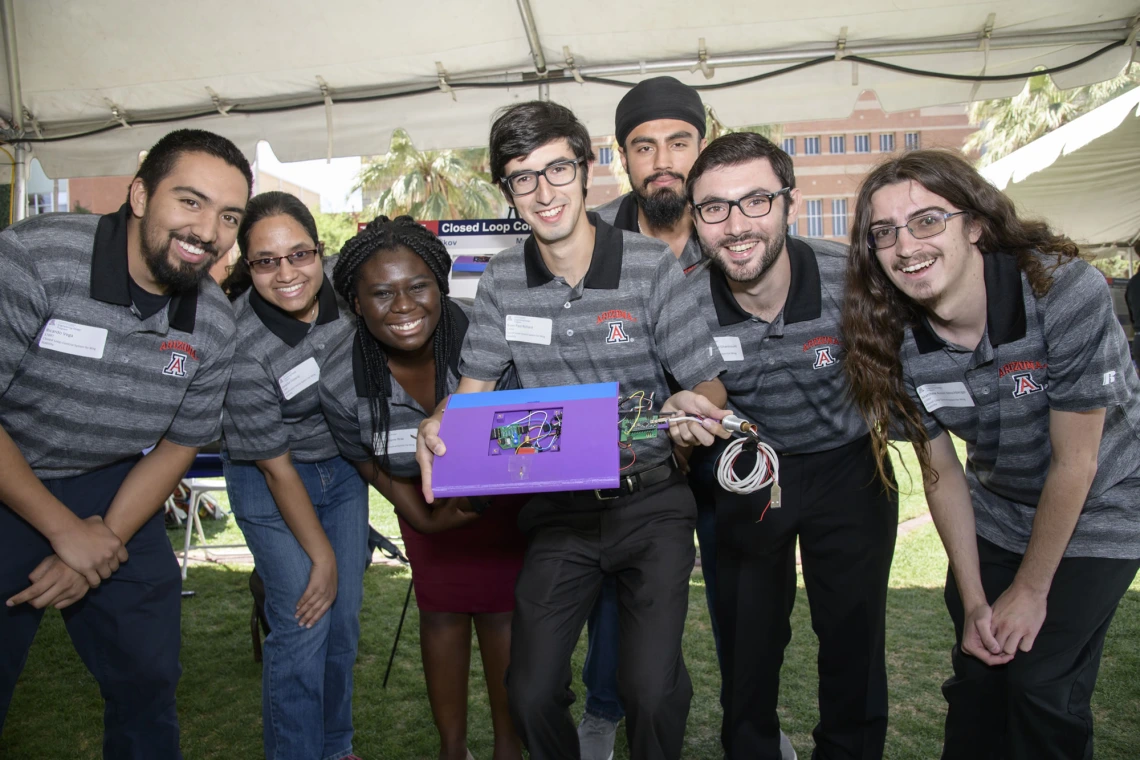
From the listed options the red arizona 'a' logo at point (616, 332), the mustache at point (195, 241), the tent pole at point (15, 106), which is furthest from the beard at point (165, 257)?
the tent pole at point (15, 106)

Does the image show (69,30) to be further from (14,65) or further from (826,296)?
(826,296)

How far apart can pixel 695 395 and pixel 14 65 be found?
5419 mm

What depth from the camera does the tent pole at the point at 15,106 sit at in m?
5.24

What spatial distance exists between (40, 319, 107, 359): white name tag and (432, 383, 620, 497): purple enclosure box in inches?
46.7

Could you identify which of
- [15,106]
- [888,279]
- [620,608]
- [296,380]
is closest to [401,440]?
[296,380]

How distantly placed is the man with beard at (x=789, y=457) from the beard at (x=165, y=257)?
5.74 ft

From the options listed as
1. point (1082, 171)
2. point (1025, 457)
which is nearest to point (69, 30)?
point (1025, 457)

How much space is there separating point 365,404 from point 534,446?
0.99m

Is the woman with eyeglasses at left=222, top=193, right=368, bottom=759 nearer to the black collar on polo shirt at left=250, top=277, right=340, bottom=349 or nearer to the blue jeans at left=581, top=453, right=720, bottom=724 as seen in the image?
the black collar on polo shirt at left=250, top=277, right=340, bottom=349

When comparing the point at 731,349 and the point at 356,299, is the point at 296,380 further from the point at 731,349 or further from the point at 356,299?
the point at 731,349

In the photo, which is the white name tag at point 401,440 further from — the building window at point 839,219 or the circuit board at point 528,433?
the building window at point 839,219

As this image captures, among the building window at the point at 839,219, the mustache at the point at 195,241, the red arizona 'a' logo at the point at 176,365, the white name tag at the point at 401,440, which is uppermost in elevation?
the building window at the point at 839,219

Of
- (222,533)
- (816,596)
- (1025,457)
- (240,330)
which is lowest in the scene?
(222,533)

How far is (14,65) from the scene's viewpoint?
5.49 metres
